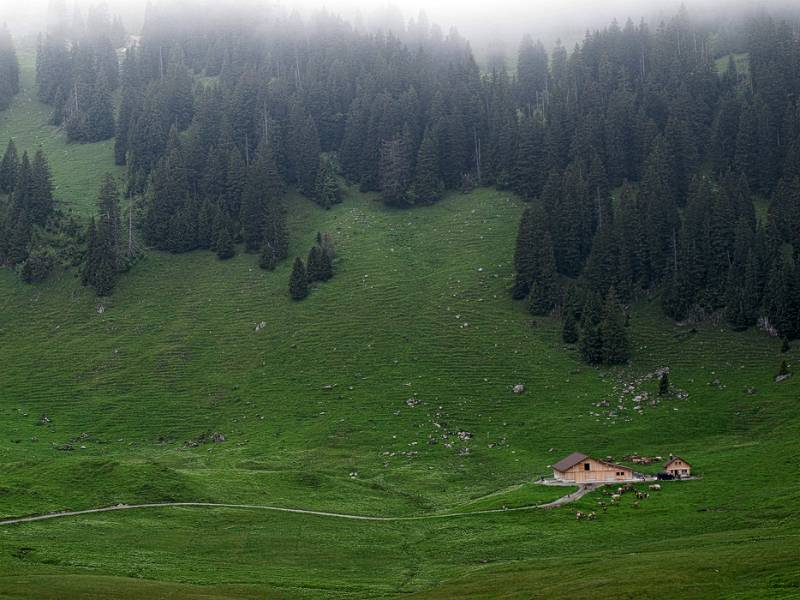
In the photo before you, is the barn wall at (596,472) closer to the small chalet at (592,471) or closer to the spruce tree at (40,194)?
the small chalet at (592,471)

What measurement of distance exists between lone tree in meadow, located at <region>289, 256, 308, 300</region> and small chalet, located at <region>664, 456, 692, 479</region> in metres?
81.8

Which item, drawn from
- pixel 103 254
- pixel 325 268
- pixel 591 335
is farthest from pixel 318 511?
pixel 103 254

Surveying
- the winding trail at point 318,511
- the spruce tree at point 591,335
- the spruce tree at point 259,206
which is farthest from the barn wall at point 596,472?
the spruce tree at point 259,206

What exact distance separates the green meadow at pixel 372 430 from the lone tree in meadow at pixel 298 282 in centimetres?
224

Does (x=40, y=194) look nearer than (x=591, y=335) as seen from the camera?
No

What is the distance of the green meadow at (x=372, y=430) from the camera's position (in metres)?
69.9

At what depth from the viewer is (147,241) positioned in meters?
186

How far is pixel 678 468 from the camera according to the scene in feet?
331

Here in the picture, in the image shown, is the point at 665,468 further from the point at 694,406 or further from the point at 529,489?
the point at 694,406

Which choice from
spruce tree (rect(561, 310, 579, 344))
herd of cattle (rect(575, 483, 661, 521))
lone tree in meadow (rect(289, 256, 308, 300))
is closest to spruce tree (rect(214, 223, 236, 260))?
lone tree in meadow (rect(289, 256, 308, 300))

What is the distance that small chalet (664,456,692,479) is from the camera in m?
101

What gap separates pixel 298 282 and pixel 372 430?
4695 cm

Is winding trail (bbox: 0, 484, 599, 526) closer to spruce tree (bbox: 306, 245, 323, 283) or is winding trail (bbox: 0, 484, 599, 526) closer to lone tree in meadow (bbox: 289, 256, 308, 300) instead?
lone tree in meadow (bbox: 289, 256, 308, 300)

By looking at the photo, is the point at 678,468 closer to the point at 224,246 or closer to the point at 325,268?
the point at 325,268
